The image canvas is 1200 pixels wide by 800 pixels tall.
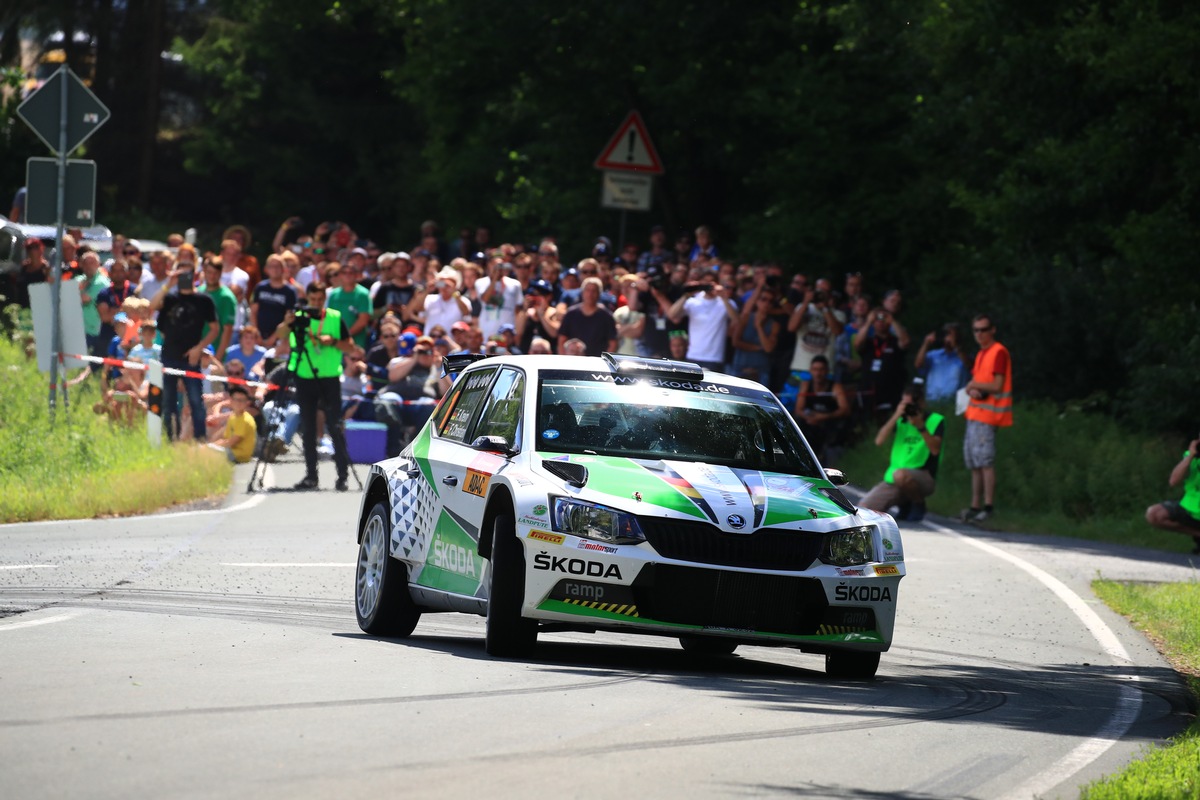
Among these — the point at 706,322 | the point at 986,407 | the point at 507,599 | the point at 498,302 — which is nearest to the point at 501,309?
the point at 498,302

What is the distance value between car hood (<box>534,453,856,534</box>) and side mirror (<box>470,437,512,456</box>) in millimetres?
253

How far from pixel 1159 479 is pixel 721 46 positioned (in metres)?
13.3

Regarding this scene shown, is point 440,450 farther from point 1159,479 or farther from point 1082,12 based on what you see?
point 1082,12

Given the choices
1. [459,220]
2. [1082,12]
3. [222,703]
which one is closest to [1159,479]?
[1082,12]

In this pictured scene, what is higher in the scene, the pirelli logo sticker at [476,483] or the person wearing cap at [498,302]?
the person wearing cap at [498,302]

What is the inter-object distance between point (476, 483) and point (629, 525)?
113 cm

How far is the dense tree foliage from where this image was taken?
25844 millimetres

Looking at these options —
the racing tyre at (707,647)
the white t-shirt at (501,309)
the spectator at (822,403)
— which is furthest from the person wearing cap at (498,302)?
the racing tyre at (707,647)

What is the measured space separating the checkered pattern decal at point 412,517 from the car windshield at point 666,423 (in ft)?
2.80

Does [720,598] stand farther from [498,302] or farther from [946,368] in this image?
[946,368]

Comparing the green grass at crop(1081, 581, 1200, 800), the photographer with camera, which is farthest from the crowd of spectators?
the green grass at crop(1081, 581, 1200, 800)

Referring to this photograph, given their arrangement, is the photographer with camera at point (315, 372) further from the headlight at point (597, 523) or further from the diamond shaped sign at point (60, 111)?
the headlight at point (597, 523)

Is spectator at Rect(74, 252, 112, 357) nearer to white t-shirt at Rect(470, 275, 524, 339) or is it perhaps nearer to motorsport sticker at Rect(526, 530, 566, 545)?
white t-shirt at Rect(470, 275, 524, 339)

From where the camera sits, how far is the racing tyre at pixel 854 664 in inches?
432
